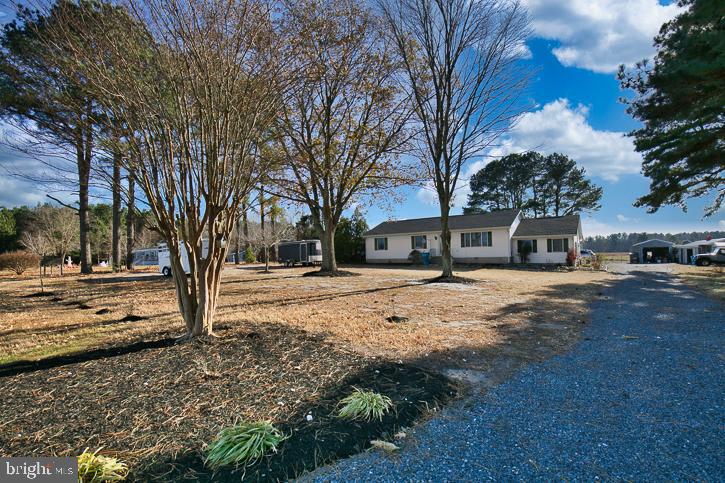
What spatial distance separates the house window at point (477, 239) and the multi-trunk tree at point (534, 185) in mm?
17397

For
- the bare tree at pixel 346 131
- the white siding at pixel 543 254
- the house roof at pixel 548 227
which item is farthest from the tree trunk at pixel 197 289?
the white siding at pixel 543 254

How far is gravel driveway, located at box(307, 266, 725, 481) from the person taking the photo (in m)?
1.96

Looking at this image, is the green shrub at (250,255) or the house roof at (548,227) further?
the green shrub at (250,255)

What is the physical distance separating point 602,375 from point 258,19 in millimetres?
5576

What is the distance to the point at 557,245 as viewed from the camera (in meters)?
25.0

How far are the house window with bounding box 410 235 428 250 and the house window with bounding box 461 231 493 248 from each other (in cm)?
297

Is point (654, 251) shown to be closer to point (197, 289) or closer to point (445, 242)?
point (445, 242)

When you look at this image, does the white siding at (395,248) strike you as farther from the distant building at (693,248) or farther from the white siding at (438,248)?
the distant building at (693,248)

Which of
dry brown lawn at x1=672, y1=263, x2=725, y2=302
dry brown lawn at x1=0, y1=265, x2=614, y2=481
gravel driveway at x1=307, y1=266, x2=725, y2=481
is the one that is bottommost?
dry brown lawn at x1=672, y1=263, x2=725, y2=302

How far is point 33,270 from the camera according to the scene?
71.8ft

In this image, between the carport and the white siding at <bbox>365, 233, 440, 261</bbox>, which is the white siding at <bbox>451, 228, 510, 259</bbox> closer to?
the white siding at <bbox>365, 233, 440, 261</bbox>

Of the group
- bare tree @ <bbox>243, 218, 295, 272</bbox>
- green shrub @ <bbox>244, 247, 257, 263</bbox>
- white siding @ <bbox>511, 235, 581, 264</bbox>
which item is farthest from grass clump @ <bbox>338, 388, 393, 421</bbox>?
green shrub @ <bbox>244, 247, 257, 263</bbox>

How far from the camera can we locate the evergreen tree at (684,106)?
954cm

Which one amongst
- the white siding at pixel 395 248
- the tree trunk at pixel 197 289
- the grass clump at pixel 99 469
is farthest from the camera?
the white siding at pixel 395 248
